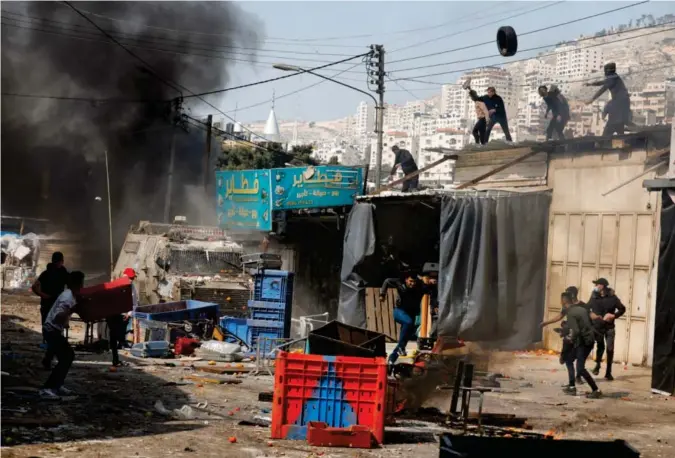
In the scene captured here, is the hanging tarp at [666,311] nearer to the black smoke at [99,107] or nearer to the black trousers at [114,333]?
the black trousers at [114,333]

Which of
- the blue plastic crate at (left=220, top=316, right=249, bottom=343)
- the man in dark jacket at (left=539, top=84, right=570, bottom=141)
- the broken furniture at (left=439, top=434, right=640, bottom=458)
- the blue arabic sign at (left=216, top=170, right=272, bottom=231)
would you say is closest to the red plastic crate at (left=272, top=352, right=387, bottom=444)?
the broken furniture at (left=439, top=434, right=640, bottom=458)

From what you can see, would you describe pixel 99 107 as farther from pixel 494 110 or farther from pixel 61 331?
pixel 61 331

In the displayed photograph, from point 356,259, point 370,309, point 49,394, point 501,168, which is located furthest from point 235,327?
point 49,394

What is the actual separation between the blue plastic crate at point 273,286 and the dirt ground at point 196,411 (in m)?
2.15

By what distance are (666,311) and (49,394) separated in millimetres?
8030

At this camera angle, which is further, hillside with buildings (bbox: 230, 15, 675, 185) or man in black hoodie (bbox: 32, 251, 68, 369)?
hillside with buildings (bbox: 230, 15, 675, 185)

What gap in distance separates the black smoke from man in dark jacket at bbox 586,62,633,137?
26.4 m

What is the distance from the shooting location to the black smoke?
38344mm

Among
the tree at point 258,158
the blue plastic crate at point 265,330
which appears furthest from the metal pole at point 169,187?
the blue plastic crate at point 265,330

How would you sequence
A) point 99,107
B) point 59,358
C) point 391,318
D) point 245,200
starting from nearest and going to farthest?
point 59,358
point 391,318
point 245,200
point 99,107

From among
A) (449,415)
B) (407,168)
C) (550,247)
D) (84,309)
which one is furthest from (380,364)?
(407,168)

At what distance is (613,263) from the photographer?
54.0ft

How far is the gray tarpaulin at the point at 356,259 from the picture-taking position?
19797mm

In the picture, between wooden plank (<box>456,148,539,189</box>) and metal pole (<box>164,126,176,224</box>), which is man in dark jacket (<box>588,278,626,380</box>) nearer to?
wooden plank (<box>456,148,539,189</box>)
